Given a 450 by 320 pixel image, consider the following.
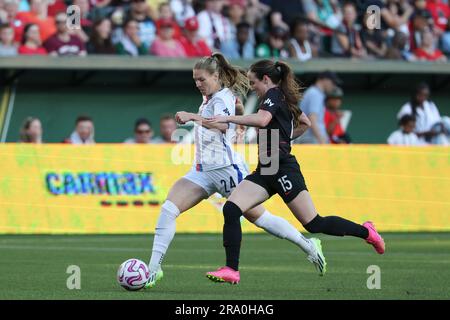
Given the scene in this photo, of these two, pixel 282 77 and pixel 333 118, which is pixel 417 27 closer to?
pixel 333 118

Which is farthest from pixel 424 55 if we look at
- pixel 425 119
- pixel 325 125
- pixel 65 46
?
pixel 65 46

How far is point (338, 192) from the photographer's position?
66.7 ft

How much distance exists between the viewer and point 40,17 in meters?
21.9

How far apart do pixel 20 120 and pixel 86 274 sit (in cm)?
1205

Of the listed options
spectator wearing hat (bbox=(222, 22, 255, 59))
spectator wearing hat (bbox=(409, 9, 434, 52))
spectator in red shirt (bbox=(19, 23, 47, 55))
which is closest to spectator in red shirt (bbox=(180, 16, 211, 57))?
spectator wearing hat (bbox=(222, 22, 255, 59))

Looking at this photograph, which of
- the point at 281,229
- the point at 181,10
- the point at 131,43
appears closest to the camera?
the point at 281,229

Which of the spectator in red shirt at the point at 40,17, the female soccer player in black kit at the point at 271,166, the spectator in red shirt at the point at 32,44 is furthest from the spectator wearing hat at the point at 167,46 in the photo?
the female soccer player in black kit at the point at 271,166

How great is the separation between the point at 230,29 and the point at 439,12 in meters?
5.55

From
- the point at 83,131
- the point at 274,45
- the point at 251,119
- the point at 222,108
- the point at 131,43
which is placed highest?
the point at 274,45

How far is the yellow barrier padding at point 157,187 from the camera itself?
18.9 meters

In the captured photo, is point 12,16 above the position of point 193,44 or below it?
below
